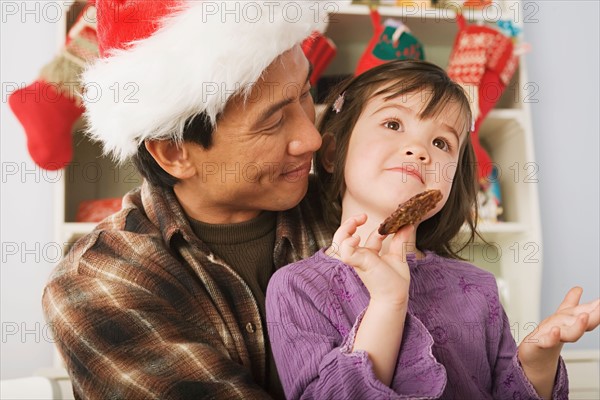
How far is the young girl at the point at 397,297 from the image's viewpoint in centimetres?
89

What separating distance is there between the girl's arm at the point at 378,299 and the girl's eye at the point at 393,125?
0.23m

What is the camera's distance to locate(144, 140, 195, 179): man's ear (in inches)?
48.2

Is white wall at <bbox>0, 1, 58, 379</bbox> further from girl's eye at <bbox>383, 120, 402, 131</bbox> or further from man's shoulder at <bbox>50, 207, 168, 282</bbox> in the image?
girl's eye at <bbox>383, 120, 402, 131</bbox>

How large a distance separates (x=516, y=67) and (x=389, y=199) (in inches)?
51.8

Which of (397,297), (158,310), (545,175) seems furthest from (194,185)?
(545,175)

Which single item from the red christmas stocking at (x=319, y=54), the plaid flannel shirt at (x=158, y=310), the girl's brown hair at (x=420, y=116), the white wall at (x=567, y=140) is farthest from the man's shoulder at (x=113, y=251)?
the white wall at (x=567, y=140)

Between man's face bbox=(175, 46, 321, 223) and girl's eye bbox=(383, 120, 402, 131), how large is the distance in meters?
0.13

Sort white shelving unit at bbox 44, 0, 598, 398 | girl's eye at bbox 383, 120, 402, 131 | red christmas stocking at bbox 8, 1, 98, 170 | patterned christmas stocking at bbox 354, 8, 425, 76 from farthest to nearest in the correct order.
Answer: white shelving unit at bbox 44, 0, 598, 398, patterned christmas stocking at bbox 354, 8, 425, 76, red christmas stocking at bbox 8, 1, 98, 170, girl's eye at bbox 383, 120, 402, 131

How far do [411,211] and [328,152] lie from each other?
34 cm

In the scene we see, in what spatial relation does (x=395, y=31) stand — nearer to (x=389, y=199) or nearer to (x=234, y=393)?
(x=389, y=199)

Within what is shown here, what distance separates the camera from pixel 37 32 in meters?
2.27

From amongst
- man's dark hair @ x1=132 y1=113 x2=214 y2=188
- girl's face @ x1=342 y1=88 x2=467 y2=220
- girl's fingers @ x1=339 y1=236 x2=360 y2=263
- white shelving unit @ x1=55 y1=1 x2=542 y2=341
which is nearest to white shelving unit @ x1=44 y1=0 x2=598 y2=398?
white shelving unit @ x1=55 y1=1 x2=542 y2=341

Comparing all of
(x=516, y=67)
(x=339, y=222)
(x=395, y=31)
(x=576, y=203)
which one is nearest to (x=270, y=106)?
(x=339, y=222)

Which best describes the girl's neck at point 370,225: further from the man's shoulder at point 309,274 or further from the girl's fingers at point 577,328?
the girl's fingers at point 577,328
